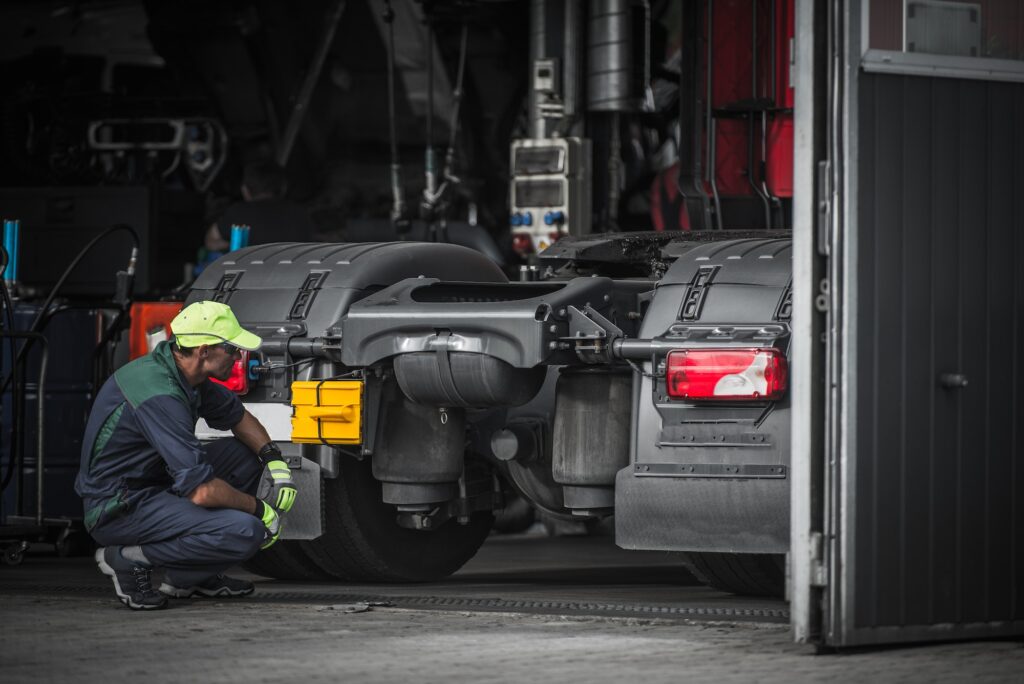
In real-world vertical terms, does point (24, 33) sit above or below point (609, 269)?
above

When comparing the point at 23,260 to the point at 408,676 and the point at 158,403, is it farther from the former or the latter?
the point at 408,676

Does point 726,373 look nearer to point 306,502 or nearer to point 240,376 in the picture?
point 306,502

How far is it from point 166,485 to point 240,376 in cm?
52

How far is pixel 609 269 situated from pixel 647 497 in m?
1.91

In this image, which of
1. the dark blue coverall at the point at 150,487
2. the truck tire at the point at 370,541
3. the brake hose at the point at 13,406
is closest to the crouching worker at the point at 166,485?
the dark blue coverall at the point at 150,487

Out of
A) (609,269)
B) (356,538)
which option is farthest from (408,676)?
(609,269)

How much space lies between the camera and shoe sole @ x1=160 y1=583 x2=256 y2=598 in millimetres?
6961

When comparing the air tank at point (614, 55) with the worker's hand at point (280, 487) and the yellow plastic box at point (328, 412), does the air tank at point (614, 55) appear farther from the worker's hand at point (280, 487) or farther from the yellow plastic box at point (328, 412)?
the worker's hand at point (280, 487)

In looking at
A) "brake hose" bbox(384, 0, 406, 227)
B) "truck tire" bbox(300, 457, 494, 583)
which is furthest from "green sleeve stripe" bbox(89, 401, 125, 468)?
"brake hose" bbox(384, 0, 406, 227)

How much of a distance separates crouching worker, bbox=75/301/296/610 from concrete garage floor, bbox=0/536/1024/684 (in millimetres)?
192

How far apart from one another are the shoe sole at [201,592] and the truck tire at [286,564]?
48 centimetres

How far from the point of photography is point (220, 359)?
6.71 m

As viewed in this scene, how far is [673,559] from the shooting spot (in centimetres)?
943

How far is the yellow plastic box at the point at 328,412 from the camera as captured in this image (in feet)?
22.3
